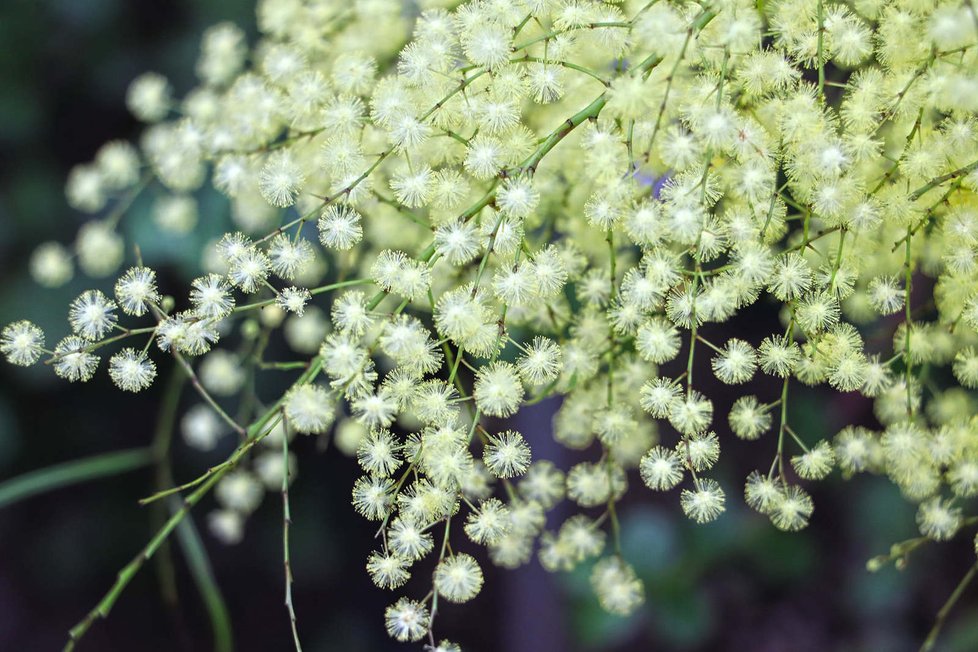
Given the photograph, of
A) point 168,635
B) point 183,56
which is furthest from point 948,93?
point 168,635

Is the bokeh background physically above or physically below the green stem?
below

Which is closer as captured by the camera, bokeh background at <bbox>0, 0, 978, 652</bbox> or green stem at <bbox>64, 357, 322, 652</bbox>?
green stem at <bbox>64, 357, 322, 652</bbox>

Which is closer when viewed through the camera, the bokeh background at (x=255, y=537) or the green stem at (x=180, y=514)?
the green stem at (x=180, y=514)

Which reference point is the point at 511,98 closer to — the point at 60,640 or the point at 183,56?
the point at 183,56

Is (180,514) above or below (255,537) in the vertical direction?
above

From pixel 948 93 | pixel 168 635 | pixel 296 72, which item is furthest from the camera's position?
pixel 168 635

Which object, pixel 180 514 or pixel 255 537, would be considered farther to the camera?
pixel 255 537

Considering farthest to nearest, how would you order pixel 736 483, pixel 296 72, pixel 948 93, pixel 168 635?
pixel 168 635
pixel 736 483
pixel 296 72
pixel 948 93

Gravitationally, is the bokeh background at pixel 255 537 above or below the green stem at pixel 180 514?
below
